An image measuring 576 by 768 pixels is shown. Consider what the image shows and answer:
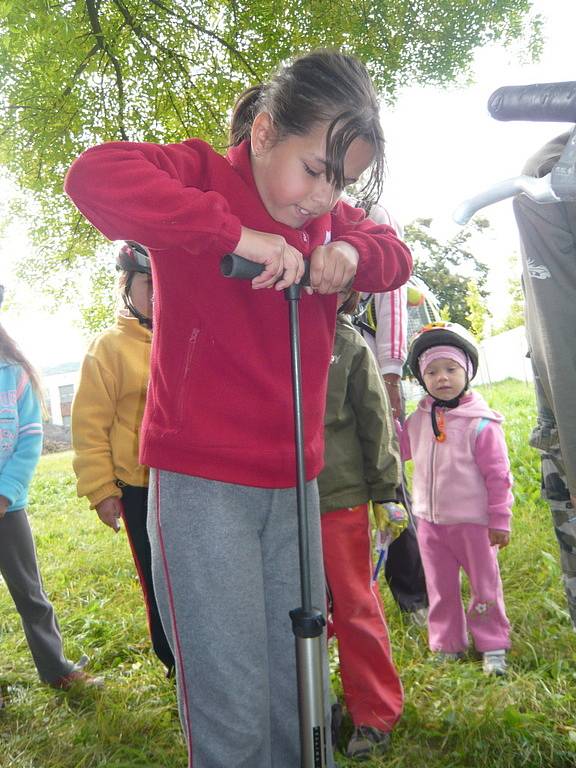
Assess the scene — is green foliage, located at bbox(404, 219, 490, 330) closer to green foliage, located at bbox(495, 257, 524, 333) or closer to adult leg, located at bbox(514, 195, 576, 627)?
green foliage, located at bbox(495, 257, 524, 333)

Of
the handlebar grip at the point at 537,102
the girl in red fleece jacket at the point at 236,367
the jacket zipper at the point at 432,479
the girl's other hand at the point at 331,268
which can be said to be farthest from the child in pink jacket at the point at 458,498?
the handlebar grip at the point at 537,102

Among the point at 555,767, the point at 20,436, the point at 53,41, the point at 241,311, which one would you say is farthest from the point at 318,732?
the point at 53,41

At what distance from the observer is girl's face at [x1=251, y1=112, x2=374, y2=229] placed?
1.53 metres

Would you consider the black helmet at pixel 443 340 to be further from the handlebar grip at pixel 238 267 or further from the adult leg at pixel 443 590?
the handlebar grip at pixel 238 267

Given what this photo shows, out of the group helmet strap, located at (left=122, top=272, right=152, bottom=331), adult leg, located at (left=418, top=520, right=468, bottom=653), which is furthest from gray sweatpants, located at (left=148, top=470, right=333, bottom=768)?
adult leg, located at (left=418, top=520, right=468, bottom=653)

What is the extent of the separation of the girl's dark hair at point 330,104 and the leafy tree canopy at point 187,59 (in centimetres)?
421

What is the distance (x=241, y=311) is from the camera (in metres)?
1.59

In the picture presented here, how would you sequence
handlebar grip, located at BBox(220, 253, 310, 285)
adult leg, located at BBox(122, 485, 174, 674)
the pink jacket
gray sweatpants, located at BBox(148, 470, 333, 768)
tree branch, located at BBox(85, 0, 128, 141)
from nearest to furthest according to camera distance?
handlebar grip, located at BBox(220, 253, 310, 285) → gray sweatpants, located at BBox(148, 470, 333, 768) → adult leg, located at BBox(122, 485, 174, 674) → the pink jacket → tree branch, located at BBox(85, 0, 128, 141)

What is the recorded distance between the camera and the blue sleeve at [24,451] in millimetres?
3055

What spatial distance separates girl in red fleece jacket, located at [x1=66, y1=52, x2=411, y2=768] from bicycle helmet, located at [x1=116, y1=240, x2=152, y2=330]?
1.16 m

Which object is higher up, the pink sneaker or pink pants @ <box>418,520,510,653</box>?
pink pants @ <box>418,520,510,653</box>

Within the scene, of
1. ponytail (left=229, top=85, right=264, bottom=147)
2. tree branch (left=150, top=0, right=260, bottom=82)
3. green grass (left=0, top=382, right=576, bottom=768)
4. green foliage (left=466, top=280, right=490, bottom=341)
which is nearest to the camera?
ponytail (left=229, top=85, right=264, bottom=147)

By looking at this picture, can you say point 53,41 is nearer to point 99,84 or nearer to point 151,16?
point 99,84

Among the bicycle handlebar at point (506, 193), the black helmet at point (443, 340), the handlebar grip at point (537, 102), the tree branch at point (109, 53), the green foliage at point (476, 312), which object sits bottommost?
the bicycle handlebar at point (506, 193)
